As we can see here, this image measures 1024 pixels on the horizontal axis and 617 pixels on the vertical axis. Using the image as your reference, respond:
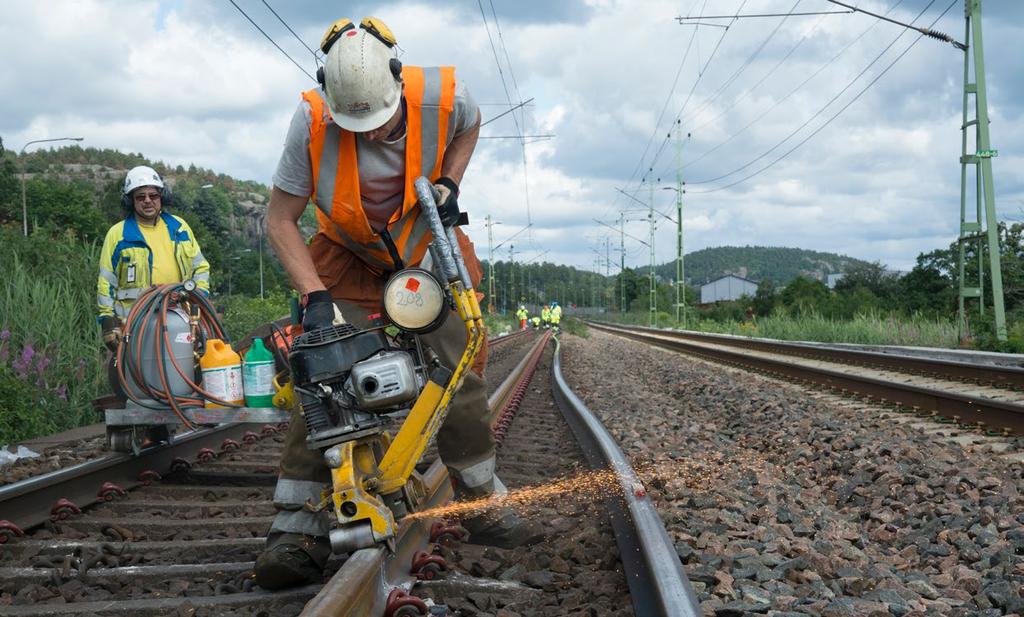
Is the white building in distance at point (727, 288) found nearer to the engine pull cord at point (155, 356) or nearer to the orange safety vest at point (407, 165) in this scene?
the engine pull cord at point (155, 356)

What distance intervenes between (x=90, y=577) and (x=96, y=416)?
472 cm

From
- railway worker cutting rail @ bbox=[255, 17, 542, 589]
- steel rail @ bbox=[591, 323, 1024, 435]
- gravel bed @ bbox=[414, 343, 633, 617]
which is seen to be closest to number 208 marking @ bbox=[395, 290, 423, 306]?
railway worker cutting rail @ bbox=[255, 17, 542, 589]

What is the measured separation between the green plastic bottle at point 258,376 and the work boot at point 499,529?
1.15 m

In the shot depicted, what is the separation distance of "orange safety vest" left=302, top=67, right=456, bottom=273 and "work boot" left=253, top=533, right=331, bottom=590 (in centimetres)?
101

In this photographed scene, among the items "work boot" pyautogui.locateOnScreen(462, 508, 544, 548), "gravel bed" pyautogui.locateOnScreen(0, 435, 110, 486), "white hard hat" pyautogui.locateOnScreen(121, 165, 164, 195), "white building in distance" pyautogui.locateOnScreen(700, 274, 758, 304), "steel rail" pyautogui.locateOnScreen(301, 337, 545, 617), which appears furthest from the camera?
"white building in distance" pyautogui.locateOnScreen(700, 274, 758, 304)

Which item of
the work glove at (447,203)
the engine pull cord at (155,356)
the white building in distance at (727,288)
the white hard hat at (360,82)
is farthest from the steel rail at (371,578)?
the white building in distance at (727,288)

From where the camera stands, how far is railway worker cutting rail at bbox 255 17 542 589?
2875 mm

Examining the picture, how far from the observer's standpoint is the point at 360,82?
9.28 ft

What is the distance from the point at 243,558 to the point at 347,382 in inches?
40.4

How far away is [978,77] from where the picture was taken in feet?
53.3

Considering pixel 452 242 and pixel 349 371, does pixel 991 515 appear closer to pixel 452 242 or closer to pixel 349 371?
pixel 452 242

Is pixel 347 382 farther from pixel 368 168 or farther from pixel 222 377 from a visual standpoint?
pixel 222 377

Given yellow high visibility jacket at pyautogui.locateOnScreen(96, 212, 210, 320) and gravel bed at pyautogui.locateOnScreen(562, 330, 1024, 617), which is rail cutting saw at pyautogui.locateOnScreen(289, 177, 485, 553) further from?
yellow high visibility jacket at pyautogui.locateOnScreen(96, 212, 210, 320)

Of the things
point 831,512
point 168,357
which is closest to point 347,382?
point 168,357
